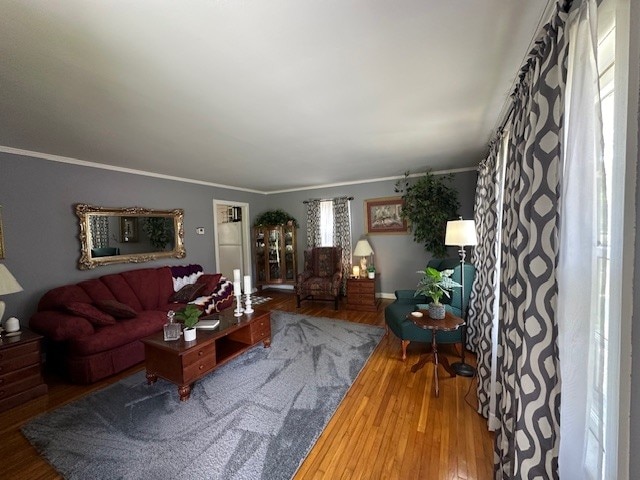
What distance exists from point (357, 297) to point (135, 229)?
3655 mm

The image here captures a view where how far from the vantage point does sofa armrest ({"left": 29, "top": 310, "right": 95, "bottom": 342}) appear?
2260 millimetres

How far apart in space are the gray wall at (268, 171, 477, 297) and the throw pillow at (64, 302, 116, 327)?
3976 mm

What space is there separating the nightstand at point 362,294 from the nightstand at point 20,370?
3708 millimetres

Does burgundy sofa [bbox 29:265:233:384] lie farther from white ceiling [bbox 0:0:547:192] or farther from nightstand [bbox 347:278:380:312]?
nightstand [bbox 347:278:380:312]

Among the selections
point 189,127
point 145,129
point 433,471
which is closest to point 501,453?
point 433,471

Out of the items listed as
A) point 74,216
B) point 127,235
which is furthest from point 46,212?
point 127,235

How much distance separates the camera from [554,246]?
0.93 m

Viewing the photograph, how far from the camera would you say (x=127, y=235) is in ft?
11.5

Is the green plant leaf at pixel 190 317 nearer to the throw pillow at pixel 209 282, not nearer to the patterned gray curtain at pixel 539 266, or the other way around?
the throw pillow at pixel 209 282

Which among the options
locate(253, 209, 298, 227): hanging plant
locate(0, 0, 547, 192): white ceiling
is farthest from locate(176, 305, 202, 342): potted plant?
locate(253, 209, 298, 227): hanging plant

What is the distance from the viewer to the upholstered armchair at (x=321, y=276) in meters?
4.36

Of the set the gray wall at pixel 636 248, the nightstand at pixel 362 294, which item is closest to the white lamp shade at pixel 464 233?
the gray wall at pixel 636 248

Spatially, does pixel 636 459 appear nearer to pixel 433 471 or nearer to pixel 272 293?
pixel 433 471

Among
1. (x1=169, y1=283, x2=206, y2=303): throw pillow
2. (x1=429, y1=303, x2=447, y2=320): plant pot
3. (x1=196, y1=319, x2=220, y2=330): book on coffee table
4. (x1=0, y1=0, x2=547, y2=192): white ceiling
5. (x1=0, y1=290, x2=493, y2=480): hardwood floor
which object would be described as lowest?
(x1=0, y1=290, x2=493, y2=480): hardwood floor
